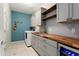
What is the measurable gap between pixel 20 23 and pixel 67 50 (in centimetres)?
632

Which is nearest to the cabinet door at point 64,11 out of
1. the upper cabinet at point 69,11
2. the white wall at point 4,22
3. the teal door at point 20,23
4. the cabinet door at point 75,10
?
the upper cabinet at point 69,11

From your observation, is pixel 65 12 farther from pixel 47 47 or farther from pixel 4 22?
pixel 4 22

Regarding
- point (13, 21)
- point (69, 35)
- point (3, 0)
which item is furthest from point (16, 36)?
point (3, 0)

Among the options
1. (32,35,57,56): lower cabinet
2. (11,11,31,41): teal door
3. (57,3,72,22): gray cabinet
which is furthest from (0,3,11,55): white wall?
(11,11,31,41): teal door

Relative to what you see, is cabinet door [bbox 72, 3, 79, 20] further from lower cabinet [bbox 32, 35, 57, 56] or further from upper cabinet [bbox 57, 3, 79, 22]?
lower cabinet [bbox 32, 35, 57, 56]

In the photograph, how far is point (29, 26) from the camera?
7703 millimetres

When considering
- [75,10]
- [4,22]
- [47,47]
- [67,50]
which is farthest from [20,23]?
[67,50]

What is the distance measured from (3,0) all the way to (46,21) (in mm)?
3114

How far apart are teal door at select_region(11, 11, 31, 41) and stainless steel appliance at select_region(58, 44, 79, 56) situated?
5.92m

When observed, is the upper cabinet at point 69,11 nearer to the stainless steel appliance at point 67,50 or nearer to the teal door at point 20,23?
the stainless steel appliance at point 67,50

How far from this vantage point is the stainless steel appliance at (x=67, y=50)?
133 cm

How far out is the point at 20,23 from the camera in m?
7.44

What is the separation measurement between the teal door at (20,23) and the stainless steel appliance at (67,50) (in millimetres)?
5915

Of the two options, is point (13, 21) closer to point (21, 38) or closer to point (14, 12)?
point (14, 12)
